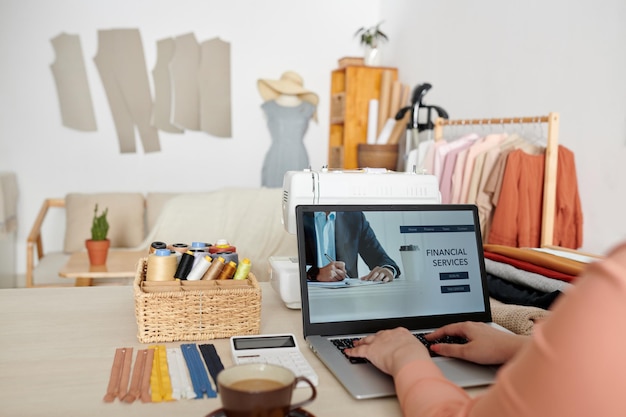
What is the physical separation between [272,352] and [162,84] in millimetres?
3949

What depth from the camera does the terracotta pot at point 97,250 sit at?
3.27 m

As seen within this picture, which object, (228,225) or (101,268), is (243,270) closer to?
(228,225)

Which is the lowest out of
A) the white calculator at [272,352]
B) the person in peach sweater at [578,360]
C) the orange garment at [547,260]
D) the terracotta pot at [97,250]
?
the terracotta pot at [97,250]

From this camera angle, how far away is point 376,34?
4680mm

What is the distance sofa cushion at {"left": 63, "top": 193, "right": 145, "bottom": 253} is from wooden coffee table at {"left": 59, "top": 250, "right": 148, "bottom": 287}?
0.63 metres

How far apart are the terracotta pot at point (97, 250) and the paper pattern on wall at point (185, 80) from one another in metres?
1.68

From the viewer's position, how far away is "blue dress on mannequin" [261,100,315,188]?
4.88m

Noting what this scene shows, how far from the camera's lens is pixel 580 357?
0.50 meters

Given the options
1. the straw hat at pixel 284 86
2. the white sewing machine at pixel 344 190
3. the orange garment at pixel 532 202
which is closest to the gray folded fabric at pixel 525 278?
the white sewing machine at pixel 344 190

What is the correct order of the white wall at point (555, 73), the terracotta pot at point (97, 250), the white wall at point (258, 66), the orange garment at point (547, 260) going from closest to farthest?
the orange garment at point (547, 260) → the white wall at point (555, 73) → the white wall at point (258, 66) → the terracotta pot at point (97, 250)

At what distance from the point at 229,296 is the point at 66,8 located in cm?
403

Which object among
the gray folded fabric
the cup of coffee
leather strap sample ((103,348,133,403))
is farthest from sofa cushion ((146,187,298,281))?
the cup of coffee

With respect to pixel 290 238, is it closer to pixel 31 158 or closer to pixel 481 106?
pixel 481 106

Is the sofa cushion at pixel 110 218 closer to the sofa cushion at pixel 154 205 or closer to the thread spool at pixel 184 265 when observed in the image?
the sofa cushion at pixel 154 205
